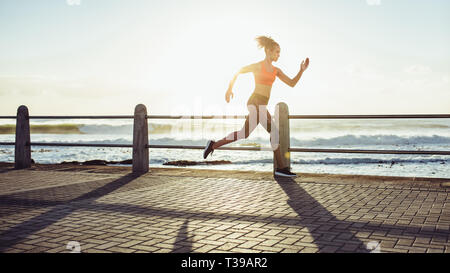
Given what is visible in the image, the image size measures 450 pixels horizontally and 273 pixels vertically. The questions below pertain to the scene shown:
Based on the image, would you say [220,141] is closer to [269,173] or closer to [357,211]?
[269,173]

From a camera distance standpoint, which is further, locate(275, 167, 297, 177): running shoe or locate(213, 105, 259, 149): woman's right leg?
locate(275, 167, 297, 177): running shoe

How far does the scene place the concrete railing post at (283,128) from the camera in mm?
8555

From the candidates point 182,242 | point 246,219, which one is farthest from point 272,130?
point 182,242

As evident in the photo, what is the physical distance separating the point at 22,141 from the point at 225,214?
7.24 m

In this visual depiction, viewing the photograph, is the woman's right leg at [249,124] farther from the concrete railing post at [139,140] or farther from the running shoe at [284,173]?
the concrete railing post at [139,140]

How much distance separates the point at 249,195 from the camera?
6.53 m

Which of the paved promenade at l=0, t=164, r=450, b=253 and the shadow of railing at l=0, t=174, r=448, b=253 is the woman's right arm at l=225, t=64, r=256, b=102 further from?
the shadow of railing at l=0, t=174, r=448, b=253

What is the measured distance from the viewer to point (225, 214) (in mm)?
5227

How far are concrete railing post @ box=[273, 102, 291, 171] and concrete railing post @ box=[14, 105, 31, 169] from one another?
5.83 metres

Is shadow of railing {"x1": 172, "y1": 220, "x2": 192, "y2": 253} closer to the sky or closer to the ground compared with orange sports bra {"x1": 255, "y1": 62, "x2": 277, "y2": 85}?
closer to the ground

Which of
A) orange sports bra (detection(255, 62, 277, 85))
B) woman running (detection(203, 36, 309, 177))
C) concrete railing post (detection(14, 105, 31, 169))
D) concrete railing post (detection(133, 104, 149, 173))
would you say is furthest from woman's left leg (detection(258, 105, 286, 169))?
concrete railing post (detection(14, 105, 31, 169))

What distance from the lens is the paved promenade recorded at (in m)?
4.00
